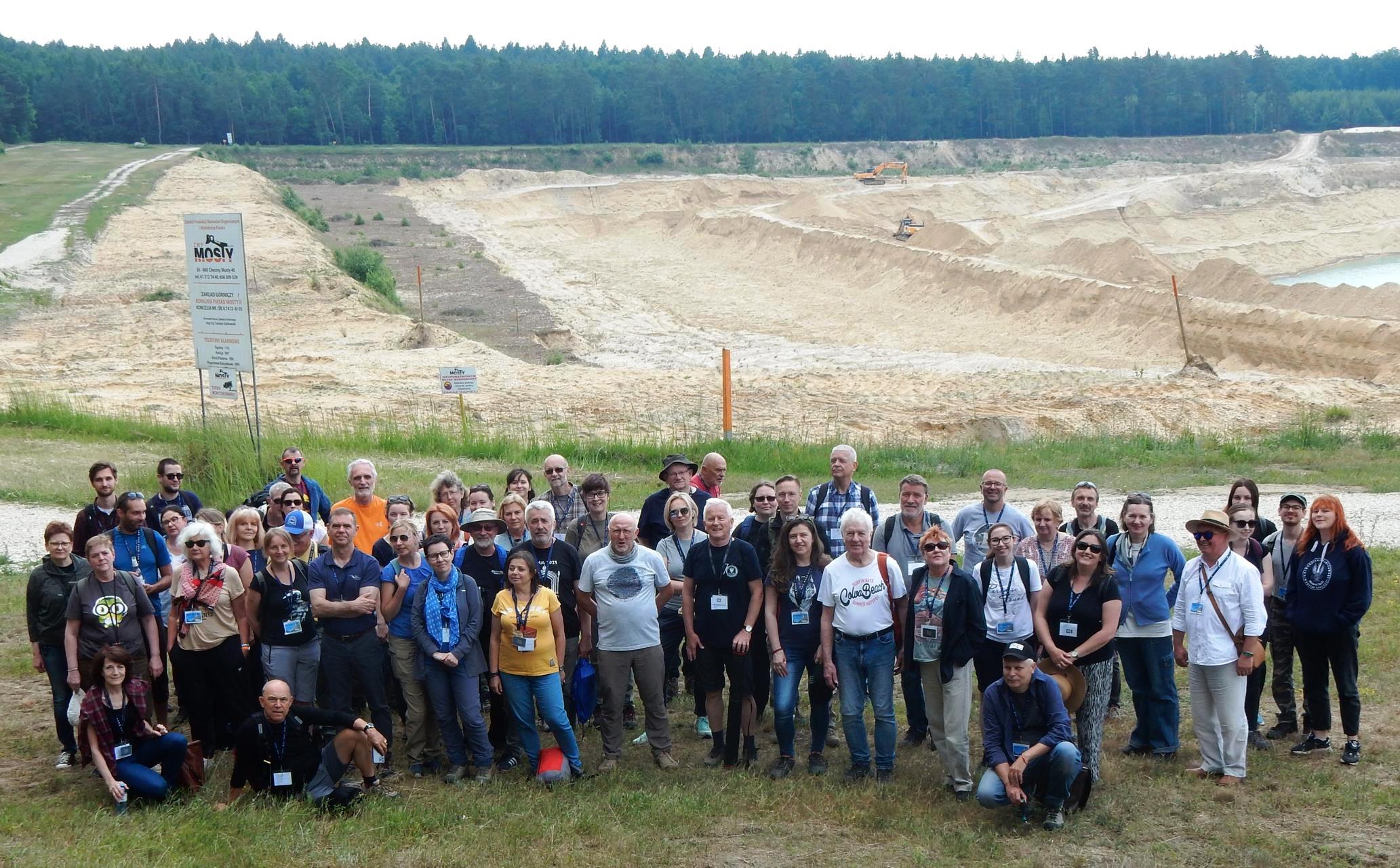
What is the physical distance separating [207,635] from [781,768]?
12.2 feet

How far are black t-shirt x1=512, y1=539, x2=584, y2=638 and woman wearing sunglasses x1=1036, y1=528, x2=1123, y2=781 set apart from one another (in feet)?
9.95

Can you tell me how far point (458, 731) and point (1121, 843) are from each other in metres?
4.12

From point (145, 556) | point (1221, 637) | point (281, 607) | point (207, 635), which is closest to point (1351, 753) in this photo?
point (1221, 637)

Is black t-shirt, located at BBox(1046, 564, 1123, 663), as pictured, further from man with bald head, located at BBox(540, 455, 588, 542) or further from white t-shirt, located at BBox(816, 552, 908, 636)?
man with bald head, located at BBox(540, 455, 588, 542)

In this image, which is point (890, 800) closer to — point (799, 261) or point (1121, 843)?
point (1121, 843)

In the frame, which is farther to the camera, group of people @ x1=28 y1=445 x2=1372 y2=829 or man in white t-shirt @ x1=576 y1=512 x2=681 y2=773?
man in white t-shirt @ x1=576 y1=512 x2=681 y2=773

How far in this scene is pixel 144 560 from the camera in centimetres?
886

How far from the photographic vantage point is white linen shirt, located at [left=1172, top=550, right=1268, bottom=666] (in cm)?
777

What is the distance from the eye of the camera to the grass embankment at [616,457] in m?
16.4

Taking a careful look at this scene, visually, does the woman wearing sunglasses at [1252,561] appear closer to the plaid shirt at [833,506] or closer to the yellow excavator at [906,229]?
the plaid shirt at [833,506]

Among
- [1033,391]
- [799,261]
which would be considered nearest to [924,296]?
[799,261]

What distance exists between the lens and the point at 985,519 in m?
9.18

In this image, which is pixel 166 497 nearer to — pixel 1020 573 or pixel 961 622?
pixel 961 622

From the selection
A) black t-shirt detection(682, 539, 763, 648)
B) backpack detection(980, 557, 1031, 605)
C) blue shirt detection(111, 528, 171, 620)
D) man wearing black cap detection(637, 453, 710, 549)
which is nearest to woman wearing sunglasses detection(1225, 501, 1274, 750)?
backpack detection(980, 557, 1031, 605)
